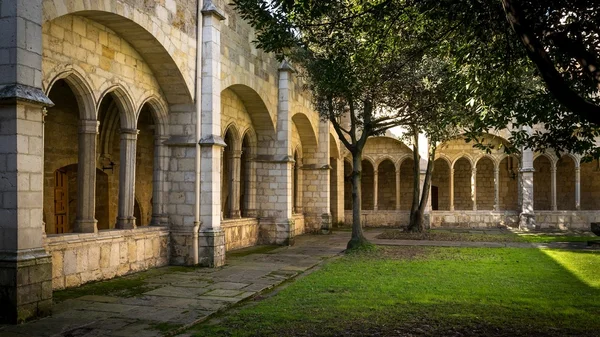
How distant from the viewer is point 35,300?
6086 millimetres

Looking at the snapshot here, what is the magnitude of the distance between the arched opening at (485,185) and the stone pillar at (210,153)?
56.5 ft

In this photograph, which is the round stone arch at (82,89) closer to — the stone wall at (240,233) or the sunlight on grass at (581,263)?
the stone wall at (240,233)

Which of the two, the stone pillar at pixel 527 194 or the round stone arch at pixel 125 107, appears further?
the stone pillar at pixel 527 194

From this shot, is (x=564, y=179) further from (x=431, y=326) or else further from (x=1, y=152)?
(x=1, y=152)

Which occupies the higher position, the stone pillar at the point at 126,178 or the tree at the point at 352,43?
the tree at the point at 352,43

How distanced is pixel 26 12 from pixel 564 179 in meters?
Result: 23.6

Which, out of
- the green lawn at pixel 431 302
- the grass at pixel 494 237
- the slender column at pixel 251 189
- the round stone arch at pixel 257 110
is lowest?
the grass at pixel 494 237

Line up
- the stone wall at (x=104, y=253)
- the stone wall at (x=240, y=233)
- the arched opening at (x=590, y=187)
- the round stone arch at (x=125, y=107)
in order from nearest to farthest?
1. the stone wall at (x=104, y=253)
2. the round stone arch at (x=125, y=107)
3. the stone wall at (x=240, y=233)
4. the arched opening at (x=590, y=187)

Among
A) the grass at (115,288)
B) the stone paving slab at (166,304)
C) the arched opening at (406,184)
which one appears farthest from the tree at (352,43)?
the arched opening at (406,184)

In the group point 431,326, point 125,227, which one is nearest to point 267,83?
point 125,227

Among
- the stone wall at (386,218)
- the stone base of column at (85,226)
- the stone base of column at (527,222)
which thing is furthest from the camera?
the stone wall at (386,218)

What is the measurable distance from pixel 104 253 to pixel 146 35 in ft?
12.1

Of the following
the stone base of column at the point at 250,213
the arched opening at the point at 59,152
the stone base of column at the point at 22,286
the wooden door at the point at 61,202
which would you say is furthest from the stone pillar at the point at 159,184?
the stone base of column at the point at 250,213

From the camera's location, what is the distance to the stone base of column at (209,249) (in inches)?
415
